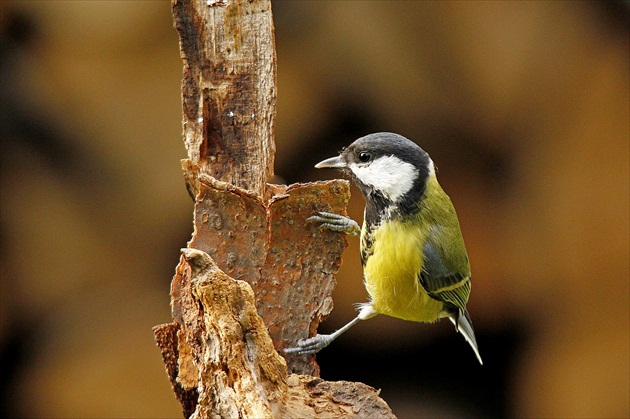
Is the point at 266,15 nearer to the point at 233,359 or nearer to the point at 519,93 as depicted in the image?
Answer: the point at 233,359

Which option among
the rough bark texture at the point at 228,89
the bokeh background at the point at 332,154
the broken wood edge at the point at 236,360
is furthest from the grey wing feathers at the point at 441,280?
the broken wood edge at the point at 236,360

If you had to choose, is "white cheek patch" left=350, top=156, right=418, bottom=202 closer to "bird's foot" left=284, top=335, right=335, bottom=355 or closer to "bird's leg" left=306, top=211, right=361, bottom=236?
"bird's leg" left=306, top=211, right=361, bottom=236

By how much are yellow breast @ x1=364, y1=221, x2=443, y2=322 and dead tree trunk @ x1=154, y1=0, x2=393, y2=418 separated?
1.43 feet

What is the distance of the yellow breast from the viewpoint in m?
2.17

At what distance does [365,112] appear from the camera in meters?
2.32

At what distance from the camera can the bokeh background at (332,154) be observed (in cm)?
223

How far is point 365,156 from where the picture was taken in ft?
6.78

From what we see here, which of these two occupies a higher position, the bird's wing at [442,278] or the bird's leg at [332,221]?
the bird's leg at [332,221]

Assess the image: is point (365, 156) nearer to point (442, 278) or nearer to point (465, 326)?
point (442, 278)

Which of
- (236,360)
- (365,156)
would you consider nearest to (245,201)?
(236,360)

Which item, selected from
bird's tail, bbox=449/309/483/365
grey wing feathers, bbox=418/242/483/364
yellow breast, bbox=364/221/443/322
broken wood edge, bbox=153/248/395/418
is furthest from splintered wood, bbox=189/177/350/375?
bird's tail, bbox=449/309/483/365

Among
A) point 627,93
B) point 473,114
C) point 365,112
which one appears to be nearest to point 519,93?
point 473,114

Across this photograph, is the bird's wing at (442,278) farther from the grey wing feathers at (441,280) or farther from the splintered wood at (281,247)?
the splintered wood at (281,247)

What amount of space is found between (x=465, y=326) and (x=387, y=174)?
0.65 metres
